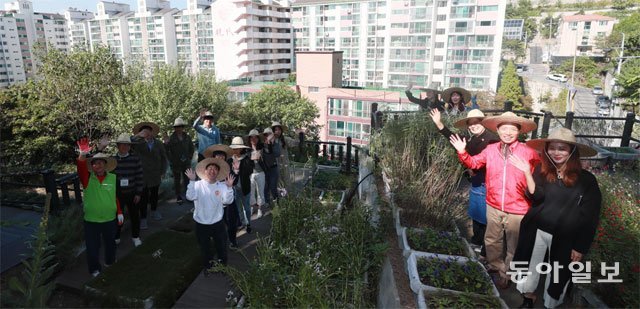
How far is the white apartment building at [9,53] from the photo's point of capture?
90.7 meters

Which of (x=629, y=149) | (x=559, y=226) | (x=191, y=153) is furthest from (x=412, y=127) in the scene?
(x=629, y=149)

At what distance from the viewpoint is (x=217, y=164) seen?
420 centimetres

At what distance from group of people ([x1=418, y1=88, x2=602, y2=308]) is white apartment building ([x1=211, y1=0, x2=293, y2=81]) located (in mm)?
61841

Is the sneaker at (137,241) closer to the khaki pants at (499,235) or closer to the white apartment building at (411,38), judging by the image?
the khaki pants at (499,235)

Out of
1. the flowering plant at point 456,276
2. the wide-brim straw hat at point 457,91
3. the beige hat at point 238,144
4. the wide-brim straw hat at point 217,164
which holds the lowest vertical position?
the flowering plant at point 456,276

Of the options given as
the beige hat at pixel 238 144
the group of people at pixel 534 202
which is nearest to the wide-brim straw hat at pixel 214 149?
the beige hat at pixel 238 144

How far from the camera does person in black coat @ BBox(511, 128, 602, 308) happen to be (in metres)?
2.75

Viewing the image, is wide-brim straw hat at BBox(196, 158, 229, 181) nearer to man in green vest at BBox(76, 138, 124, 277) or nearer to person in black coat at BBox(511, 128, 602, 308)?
man in green vest at BBox(76, 138, 124, 277)

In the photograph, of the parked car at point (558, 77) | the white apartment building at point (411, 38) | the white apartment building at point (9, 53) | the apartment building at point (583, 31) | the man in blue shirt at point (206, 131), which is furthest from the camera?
the white apartment building at point (9, 53)

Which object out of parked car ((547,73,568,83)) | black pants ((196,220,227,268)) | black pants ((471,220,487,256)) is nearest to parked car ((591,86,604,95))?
parked car ((547,73,568,83))

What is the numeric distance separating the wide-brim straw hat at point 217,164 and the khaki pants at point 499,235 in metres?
2.92

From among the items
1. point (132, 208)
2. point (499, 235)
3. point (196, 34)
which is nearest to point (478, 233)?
point (499, 235)

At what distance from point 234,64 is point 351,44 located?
69.6ft

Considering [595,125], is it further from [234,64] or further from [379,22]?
[234,64]
